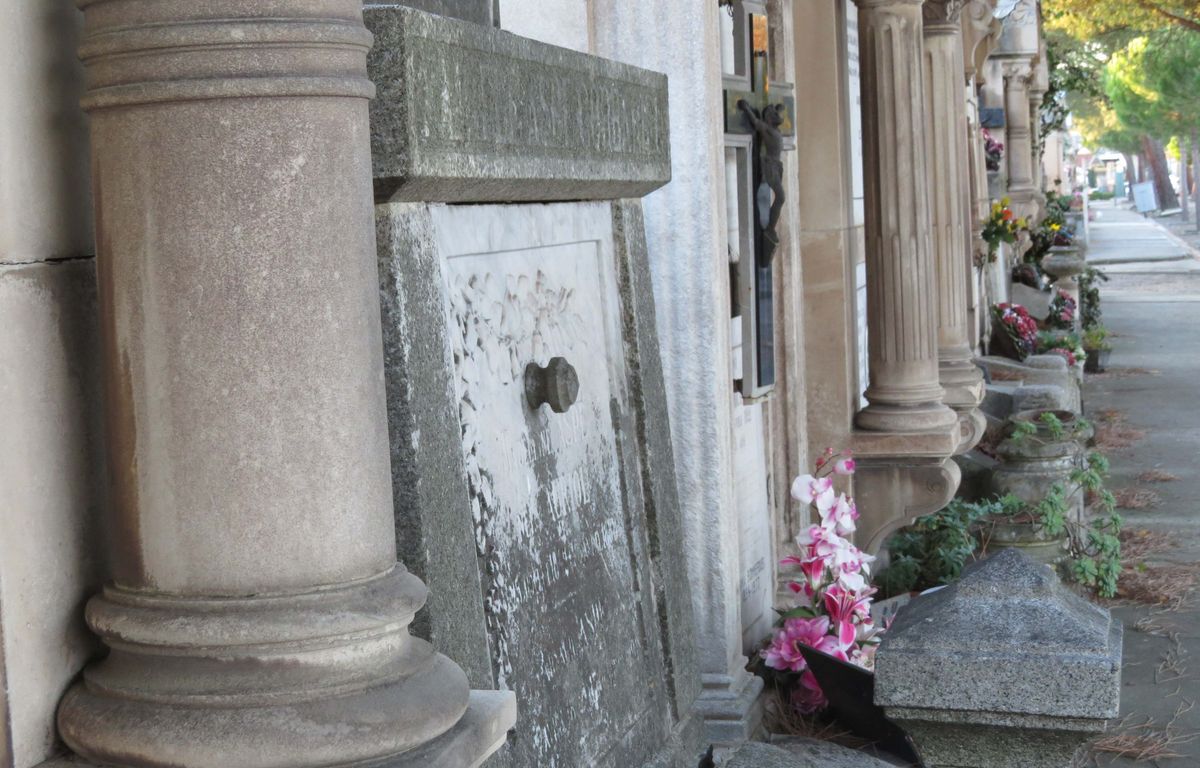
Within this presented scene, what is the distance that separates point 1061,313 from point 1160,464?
12.7ft

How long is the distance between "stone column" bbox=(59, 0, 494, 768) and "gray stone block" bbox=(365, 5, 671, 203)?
0.30 metres

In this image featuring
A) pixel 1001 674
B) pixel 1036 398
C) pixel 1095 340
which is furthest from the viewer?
pixel 1095 340

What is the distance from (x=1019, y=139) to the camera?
741 inches

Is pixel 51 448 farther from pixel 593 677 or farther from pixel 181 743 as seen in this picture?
pixel 593 677

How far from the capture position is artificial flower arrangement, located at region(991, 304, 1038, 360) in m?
12.0

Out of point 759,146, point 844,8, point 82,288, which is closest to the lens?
point 82,288

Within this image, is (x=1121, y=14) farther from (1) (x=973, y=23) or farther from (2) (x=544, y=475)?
(2) (x=544, y=475)

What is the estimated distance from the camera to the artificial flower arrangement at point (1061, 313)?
559 inches

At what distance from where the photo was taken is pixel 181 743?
1681 mm

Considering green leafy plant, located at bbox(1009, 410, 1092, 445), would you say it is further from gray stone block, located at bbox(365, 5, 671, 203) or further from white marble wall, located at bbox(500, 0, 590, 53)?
gray stone block, located at bbox(365, 5, 671, 203)

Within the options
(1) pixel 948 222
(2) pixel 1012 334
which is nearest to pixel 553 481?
(1) pixel 948 222

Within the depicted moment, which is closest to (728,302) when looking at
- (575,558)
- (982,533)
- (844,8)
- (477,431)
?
(575,558)

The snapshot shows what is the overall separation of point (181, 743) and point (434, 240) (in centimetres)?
88

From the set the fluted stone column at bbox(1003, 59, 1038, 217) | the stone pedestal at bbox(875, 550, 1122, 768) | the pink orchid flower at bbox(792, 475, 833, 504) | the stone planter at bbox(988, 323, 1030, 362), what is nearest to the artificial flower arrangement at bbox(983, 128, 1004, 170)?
the stone planter at bbox(988, 323, 1030, 362)
